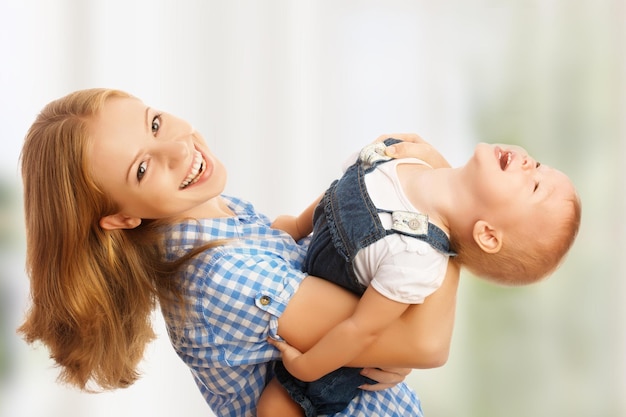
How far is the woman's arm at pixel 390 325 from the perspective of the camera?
1.33 metres

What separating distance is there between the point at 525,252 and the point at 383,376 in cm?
33

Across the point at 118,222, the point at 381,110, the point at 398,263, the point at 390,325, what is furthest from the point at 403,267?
the point at 381,110

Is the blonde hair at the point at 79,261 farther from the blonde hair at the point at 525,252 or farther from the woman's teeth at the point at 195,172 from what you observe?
the blonde hair at the point at 525,252

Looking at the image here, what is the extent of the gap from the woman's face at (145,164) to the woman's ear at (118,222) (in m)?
0.02

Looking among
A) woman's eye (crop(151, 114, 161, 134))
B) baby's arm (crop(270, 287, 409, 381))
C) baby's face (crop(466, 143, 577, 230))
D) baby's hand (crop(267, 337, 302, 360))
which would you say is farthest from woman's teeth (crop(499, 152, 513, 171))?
woman's eye (crop(151, 114, 161, 134))

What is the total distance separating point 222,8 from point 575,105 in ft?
3.44

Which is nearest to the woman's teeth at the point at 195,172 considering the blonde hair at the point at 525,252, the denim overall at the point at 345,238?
the denim overall at the point at 345,238

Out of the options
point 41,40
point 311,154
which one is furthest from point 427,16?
point 41,40

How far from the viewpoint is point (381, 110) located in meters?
2.36

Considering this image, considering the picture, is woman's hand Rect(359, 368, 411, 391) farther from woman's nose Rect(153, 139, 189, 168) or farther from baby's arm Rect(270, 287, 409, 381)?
woman's nose Rect(153, 139, 189, 168)

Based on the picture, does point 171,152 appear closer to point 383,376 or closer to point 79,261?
point 79,261

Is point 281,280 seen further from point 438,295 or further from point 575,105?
point 575,105

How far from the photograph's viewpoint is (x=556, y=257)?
1.34 metres

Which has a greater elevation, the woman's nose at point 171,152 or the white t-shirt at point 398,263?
the woman's nose at point 171,152
